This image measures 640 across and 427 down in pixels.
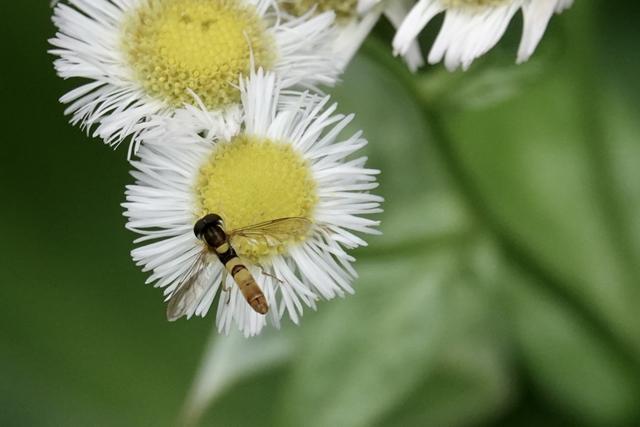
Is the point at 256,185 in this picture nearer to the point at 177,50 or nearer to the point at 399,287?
the point at 177,50

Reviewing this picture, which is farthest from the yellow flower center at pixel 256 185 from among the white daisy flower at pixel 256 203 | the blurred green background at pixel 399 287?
the blurred green background at pixel 399 287

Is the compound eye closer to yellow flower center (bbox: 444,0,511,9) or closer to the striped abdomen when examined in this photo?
the striped abdomen

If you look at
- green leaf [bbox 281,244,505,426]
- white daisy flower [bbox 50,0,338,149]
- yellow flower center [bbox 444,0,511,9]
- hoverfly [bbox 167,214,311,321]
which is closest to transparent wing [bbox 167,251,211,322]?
hoverfly [bbox 167,214,311,321]

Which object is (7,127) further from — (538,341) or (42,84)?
(538,341)

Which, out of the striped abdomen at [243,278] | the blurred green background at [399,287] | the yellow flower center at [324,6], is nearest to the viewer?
the striped abdomen at [243,278]

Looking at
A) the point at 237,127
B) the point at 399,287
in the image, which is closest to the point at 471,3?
the point at 237,127

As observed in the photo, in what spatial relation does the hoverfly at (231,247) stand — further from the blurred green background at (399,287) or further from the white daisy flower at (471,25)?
the blurred green background at (399,287)

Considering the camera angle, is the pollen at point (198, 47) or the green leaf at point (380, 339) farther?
Answer: the green leaf at point (380, 339)
